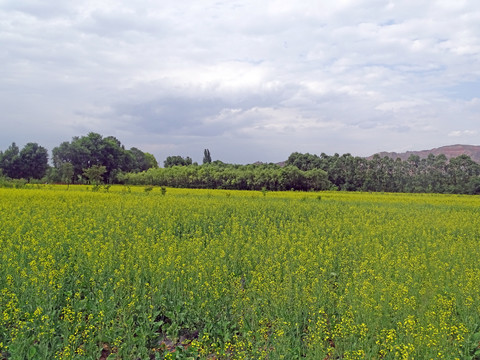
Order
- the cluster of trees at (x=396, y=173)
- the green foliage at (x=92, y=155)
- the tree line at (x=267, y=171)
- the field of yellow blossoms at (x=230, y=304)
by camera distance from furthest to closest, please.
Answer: the green foliage at (x=92, y=155) → the cluster of trees at (x=396, y=173) → the tree line at (x=267, y=171) → the field of yellow blossoms at (x=230, y=304)

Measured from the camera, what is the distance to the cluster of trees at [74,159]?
76188mm

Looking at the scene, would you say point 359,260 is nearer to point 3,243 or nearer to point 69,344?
point 69,344

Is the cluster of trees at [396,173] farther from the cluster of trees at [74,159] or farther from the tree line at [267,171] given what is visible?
the cluster of trees at [74,159]

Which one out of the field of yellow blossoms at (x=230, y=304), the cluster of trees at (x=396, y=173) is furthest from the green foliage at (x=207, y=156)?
the field of yellow blossoms at (x=230, y=304)

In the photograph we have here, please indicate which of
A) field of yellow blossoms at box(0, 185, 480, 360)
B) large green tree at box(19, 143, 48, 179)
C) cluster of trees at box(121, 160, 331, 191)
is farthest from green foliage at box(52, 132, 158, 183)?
Answer: field of yellow blossoms at box(0, 185, 480, 360)

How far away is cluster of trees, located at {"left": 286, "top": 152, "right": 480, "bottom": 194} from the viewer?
6644 centimetres

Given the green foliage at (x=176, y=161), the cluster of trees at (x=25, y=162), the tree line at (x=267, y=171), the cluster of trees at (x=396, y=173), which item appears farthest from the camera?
the green foliage at (x=176, y=161)

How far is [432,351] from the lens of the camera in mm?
4809

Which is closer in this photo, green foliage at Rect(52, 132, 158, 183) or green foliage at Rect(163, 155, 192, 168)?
green foliage at Rect(52, 132, 158, 183)

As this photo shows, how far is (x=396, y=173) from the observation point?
229 ft

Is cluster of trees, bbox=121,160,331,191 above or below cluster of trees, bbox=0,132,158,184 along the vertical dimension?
below

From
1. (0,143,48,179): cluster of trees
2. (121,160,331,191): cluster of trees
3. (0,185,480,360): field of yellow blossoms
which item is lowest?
(0,185,480,360): field of yellow blossoms

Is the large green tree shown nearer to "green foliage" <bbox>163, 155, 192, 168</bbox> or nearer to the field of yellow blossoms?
"green foliage" <bbox>163, 155, 192, 168</bbox>

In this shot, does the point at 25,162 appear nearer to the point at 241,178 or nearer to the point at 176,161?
the point at 176,161
